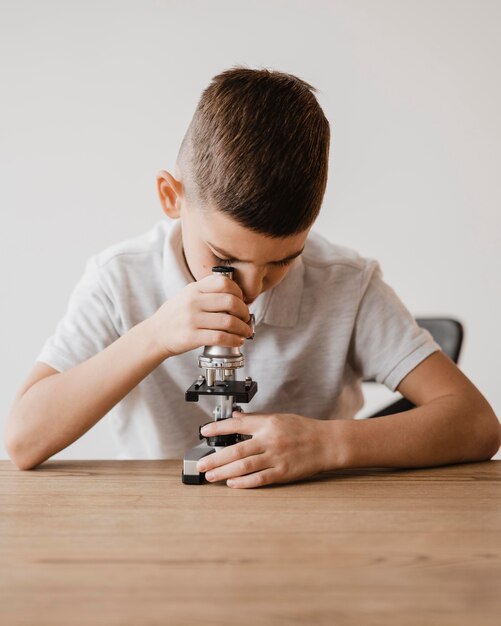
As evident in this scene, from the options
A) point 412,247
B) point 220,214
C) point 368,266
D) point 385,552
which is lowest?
point 412,247

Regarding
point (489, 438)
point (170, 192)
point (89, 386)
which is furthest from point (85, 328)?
point (489, 438)

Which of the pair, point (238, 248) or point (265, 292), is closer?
point (238, 248)

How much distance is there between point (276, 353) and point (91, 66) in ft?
5.62

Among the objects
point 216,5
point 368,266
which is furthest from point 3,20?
point 368,266

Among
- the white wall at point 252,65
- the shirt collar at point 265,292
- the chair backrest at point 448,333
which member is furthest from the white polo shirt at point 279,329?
the white wall at point 252,65

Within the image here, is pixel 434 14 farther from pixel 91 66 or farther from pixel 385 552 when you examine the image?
pixel 385 552

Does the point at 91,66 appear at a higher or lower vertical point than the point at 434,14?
lower

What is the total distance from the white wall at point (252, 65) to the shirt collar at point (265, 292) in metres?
1.41

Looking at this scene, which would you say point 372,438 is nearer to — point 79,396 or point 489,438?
point 489,438

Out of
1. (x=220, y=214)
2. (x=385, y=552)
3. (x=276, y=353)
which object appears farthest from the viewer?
(x=276, y=353)

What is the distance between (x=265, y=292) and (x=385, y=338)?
24 cm

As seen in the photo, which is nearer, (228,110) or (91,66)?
(228,110)

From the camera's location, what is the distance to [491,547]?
919 mm

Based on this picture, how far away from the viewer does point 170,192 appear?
1.32m
